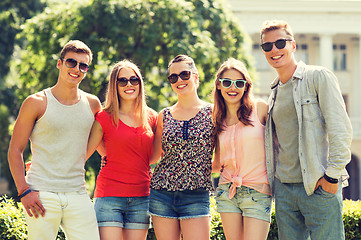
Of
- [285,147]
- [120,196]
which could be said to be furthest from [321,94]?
[120,196]

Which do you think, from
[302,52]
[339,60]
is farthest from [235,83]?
[339,60]

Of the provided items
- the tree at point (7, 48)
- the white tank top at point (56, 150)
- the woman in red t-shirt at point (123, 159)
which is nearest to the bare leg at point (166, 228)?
the woman in red t-shirt at point (123, 159)

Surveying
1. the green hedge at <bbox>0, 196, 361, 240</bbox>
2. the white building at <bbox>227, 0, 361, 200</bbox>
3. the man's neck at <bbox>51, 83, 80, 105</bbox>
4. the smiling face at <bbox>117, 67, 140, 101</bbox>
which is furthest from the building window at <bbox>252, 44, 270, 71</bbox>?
the man's neck at <bbox>51, 83, 80, 105</bbox>

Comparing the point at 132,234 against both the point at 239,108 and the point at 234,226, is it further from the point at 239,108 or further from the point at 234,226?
the point at 239,108

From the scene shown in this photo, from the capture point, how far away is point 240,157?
3.97 m

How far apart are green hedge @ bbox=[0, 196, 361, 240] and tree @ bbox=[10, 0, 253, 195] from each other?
5.49 meters

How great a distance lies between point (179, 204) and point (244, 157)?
0.67 m

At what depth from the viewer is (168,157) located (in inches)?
161

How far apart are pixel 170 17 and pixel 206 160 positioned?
7.43m

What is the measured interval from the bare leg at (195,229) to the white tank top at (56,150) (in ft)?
3.00

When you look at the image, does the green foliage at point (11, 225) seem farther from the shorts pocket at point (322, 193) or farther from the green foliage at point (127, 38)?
the green foliage at point (127, 38)

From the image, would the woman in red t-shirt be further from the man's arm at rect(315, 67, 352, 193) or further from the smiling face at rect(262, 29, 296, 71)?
the man's arm at rect(315, 67, 352, 193)

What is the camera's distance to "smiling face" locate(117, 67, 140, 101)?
13.7ft

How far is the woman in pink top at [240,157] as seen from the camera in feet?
12.6
